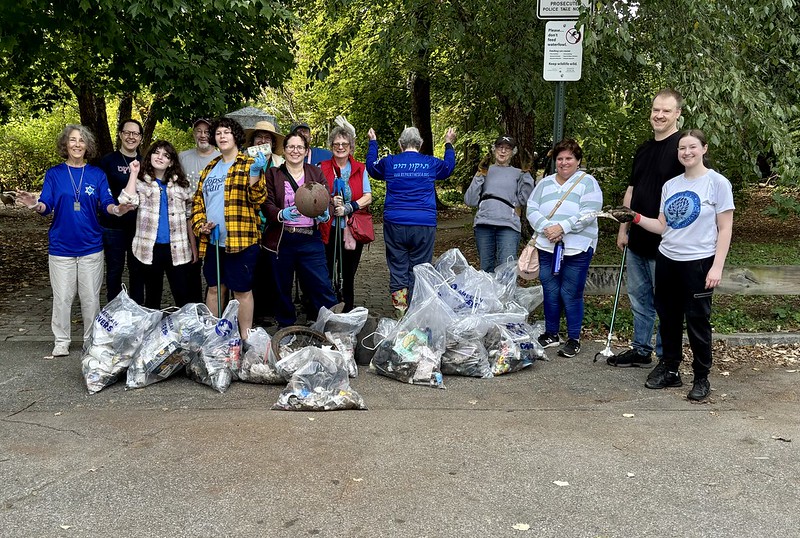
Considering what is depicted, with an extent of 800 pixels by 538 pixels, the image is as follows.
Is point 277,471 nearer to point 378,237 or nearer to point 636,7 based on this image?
point 636,7

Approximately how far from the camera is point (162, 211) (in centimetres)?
635

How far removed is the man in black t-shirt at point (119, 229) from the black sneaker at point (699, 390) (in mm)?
4346

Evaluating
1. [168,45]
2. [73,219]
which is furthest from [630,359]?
[168,45]

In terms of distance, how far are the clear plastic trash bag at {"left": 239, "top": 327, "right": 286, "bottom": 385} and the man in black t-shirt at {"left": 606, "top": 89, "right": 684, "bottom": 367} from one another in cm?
256

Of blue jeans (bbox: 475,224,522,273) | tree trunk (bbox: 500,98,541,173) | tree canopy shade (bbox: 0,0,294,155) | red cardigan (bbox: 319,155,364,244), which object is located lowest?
blue jeans (bbox: 475,224,522,273)

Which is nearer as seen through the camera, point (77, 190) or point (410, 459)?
point (410, 459)

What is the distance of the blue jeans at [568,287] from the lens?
6.36m

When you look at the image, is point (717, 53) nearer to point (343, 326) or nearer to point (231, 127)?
point (343, 326)

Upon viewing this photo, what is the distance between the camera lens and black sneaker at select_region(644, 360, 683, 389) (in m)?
5.55

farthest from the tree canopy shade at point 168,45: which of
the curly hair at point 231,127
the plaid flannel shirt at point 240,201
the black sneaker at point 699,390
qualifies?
the black sneaker at point 699,390

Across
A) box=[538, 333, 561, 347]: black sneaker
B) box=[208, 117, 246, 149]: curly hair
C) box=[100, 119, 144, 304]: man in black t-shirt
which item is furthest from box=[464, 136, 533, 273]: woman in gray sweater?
box=[100, 119, 144, 304]: man in black t-shirt

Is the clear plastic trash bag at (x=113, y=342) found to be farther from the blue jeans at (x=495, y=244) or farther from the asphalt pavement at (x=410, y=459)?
the blue jeans at (x=495, y=244)

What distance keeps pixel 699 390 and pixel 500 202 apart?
7.85ft

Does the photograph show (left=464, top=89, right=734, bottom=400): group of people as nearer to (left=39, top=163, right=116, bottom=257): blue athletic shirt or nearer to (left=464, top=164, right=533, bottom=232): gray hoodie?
(left=464, top=164, right=533, bottom=232): gray hoodie
